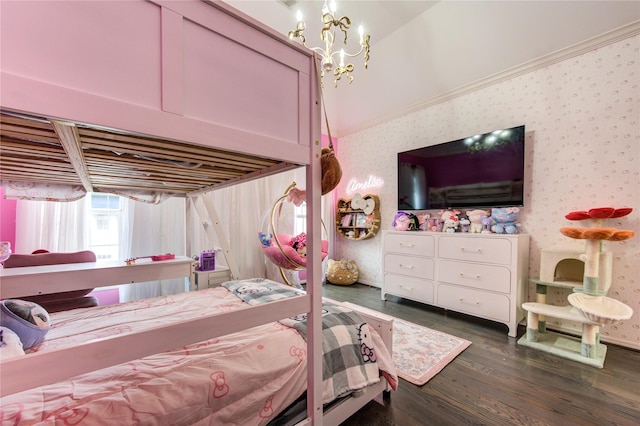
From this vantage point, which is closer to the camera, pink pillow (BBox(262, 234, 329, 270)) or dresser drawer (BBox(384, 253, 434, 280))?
pink pillow (BBox(262, 234, 329, 270))

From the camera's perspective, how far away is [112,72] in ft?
1.68

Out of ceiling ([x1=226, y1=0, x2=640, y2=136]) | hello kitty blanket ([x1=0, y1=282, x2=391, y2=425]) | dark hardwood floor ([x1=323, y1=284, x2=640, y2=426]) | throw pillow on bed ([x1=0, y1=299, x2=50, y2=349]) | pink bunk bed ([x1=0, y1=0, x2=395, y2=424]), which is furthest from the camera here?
ceiling ([x1=226, y1=0, x2=640, y2=136])

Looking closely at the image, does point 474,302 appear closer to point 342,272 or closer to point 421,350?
point 421,350

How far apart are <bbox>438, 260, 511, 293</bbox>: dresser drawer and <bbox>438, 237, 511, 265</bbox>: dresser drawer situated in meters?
0.06

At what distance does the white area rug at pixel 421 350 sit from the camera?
1758mm

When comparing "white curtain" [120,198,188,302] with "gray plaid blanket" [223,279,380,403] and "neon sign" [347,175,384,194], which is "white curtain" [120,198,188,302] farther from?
"neon sign" [347,175,384,194]

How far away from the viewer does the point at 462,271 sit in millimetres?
2668

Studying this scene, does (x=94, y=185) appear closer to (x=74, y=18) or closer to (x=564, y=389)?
(x=74, y=18)

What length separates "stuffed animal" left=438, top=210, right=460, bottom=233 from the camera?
2.95m

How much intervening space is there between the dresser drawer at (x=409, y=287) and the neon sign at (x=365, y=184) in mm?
1442

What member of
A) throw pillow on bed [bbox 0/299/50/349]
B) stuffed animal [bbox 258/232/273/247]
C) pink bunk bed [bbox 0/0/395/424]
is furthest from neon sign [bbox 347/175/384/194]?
throw pillow on bed [bbox 0/299/50/349]

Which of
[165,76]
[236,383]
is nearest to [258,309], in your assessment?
[236,383]

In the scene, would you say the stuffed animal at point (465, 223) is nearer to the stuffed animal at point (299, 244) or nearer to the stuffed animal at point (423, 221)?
the stuffed animal at point (423, 221)

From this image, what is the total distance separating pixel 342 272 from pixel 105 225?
10.0ft
